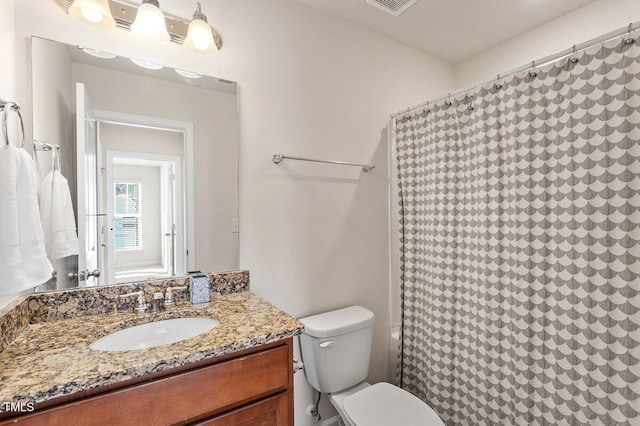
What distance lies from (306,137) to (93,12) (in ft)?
3.47

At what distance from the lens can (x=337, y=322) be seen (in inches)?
65.3

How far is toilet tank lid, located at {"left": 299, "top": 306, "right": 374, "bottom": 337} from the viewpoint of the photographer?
1.58 metres

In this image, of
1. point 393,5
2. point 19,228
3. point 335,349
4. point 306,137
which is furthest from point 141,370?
point 393,5

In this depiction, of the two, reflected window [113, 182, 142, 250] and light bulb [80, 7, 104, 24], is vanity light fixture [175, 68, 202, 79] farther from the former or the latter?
reflected window [113, 182, 142, 250]

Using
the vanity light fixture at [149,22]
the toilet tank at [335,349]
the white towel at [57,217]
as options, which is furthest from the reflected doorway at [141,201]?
the toilet tank at [335,349]

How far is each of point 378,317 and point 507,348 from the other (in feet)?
2.64

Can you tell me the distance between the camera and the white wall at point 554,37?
167cm

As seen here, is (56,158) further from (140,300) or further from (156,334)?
(156,334)

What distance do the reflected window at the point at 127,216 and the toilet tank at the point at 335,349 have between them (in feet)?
3.06

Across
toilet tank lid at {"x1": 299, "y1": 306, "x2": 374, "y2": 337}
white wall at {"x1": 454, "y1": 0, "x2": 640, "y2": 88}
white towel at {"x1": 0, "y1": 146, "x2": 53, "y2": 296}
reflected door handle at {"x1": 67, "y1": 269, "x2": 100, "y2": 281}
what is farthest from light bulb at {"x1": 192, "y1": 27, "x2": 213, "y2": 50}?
white wall at {"x1": 454, "y1": 0, "x2": 640, "y2": 88}

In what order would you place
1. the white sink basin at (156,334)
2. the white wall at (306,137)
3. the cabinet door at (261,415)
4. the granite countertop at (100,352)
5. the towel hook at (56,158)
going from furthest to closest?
the white wall at (306,137)
the towel hook at (56,158)
the white sink basin at (156,334)
the cabinet door at (261,415)
the granite countertop at (100,352)

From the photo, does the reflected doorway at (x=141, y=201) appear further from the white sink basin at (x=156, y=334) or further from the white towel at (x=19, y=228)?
the white towel at (x=19, y=228)

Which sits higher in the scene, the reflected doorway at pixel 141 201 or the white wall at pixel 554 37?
the white wall at pixel 554 37

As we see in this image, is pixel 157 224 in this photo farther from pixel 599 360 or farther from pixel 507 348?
pixel 599 360
